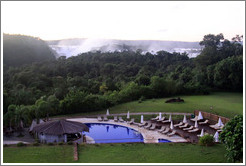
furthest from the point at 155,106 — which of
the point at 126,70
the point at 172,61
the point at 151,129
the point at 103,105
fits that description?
the point at 172,61

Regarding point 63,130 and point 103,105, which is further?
point 103,105

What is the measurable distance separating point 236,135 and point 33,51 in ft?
147

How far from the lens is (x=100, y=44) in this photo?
7906 cm

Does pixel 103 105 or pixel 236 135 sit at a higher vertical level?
pixel 236 135

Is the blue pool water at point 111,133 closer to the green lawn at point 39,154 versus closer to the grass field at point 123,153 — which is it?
the grass field at point 123,153

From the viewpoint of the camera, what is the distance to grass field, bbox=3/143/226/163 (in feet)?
32.9

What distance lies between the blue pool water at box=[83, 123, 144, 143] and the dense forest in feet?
12.0

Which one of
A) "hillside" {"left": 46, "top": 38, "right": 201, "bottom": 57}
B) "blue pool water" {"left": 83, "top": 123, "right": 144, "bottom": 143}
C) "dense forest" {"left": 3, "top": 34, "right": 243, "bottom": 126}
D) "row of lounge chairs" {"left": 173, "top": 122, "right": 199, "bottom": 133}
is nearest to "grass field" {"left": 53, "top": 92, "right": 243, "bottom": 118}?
"dense forest" {"left": 3, "top": 34, "right": 243, "bottom": 126}

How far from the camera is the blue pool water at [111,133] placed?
47.6ft

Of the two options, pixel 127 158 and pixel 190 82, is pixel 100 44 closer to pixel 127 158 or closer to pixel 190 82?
pixel 190 82

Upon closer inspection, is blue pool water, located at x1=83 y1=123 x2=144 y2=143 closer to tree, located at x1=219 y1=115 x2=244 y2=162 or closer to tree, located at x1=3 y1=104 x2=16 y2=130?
tree, located at x1=3 y1=104 x2=16 y2=130

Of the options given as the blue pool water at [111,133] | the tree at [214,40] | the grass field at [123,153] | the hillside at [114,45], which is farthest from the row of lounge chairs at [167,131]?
the hillside at [114,45]

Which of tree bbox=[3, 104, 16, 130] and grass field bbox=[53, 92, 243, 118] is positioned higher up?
tree bbox=[3, 104, 16, 130]

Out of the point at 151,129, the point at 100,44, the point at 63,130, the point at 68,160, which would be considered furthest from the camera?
the point at 100,44
